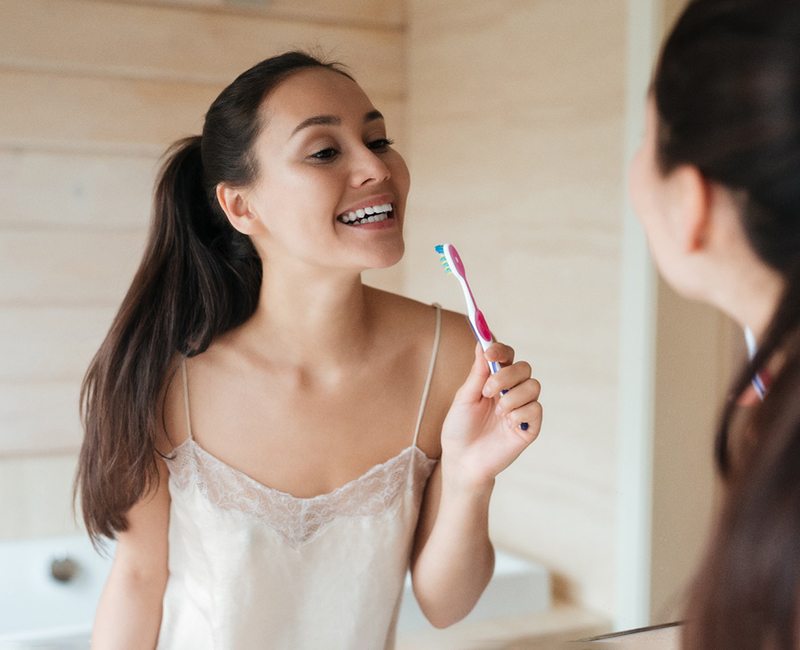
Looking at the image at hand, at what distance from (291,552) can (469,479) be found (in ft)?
0.64

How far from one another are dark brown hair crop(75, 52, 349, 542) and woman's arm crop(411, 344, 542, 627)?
0.25 m

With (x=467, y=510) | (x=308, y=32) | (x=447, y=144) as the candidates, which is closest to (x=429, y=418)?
(x=467, y=510)

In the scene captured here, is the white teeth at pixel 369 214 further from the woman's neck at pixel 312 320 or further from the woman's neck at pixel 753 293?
the woman's neck at pixel 753 293

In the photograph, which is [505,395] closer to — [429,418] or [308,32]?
[429,418]

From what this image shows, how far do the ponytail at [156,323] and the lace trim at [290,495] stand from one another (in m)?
0.04

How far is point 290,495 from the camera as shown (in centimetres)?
94

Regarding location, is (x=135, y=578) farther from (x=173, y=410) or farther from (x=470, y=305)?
(x=470, y=305)

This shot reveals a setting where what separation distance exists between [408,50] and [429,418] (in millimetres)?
1216

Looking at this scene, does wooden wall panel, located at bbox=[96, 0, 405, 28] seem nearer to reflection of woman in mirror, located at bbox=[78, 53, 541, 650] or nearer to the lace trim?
reflection of woman in mirror, located at bbox=[78, 53, 541, 650]

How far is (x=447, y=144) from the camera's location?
6.31 feet

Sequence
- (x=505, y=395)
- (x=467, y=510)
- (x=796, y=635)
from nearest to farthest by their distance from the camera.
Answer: (x=796, y=635)
(x=505, y=395)
(x=467, y=510)

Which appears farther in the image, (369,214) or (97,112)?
(97,112)

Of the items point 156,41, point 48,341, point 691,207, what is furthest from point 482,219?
point 691,207

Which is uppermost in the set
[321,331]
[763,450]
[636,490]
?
[763,450]
